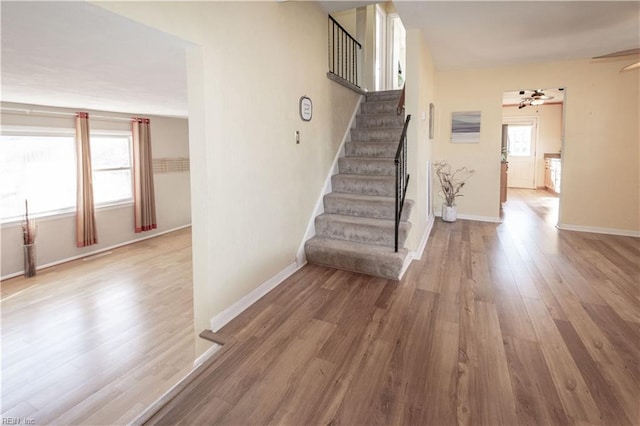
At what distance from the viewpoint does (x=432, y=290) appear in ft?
9.62

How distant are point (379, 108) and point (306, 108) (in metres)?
1.98

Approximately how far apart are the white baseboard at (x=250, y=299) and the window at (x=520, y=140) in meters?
9.15

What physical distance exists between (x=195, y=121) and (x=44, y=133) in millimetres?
4282

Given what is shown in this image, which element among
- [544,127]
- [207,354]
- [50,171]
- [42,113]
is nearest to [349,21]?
[42,113]

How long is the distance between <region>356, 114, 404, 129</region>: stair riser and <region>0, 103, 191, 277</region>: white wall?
4163mm

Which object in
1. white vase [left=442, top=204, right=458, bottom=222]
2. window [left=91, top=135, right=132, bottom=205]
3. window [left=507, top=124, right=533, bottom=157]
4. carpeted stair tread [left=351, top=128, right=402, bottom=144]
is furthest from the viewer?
window [left=507, top=124, right=533, bottom=157]

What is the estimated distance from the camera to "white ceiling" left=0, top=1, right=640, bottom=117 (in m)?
1.67

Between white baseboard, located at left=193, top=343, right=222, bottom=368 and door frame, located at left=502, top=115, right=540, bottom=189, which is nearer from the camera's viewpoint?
white baseboard, located at left=193, top=343, right=222, bottom=368

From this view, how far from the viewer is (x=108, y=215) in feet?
19.3

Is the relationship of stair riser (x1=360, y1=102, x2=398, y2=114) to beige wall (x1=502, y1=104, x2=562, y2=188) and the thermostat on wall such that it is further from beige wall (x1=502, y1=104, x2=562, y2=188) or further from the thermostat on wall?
beige wall (x1=502, y1=104, x2=562, y2=188)

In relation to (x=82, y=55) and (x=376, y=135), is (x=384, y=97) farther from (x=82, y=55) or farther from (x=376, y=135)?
(x=82, y=55)

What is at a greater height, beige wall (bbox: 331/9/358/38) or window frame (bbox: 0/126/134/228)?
beige wall (bbox: 331/9/358/38)

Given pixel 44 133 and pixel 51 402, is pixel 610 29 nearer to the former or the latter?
pixel 51 402

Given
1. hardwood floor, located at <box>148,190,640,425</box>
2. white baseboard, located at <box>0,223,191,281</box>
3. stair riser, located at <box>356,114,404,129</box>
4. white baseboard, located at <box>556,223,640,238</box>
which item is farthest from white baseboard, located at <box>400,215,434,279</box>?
white baseboard, located at <box>0,223,191,281</box>
